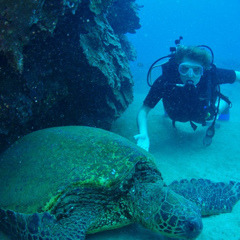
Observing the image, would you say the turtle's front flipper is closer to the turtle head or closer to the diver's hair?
the turtle head

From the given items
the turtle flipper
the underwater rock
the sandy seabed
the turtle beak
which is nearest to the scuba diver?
the sandy seabed

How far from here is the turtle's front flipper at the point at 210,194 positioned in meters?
2.76

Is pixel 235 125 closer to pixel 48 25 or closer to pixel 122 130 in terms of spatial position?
pixel 122 130

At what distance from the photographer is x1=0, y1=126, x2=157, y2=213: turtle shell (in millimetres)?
2186

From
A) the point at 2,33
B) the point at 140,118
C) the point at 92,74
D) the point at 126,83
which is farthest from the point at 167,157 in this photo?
the point at 2,33

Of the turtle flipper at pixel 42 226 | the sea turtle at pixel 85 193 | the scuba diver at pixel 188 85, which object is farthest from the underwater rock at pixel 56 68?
the turtle flipper at pixel 42 226

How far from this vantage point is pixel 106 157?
98.8 inches

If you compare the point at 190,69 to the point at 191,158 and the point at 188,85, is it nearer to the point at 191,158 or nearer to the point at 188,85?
the point at 188,85

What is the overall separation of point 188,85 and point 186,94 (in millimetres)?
261

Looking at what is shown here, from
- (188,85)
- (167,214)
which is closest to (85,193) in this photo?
(167,214)

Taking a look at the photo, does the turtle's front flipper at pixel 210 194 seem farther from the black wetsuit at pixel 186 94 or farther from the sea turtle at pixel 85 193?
the black wetsuit at pixel 186 94

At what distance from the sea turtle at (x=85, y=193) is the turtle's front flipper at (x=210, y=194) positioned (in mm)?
14

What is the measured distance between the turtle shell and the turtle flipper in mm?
95

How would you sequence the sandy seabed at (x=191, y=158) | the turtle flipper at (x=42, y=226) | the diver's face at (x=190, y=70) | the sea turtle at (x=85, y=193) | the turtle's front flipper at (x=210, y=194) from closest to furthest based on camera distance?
the turtle flipper at (x=42, y=226)
the sea turtle at (x=85, y=193)
the sandy seabed at (x=191, y=158)
the turtle's front flipper at (x=210, y=194)
the diver's face at (x=190, y=70)
